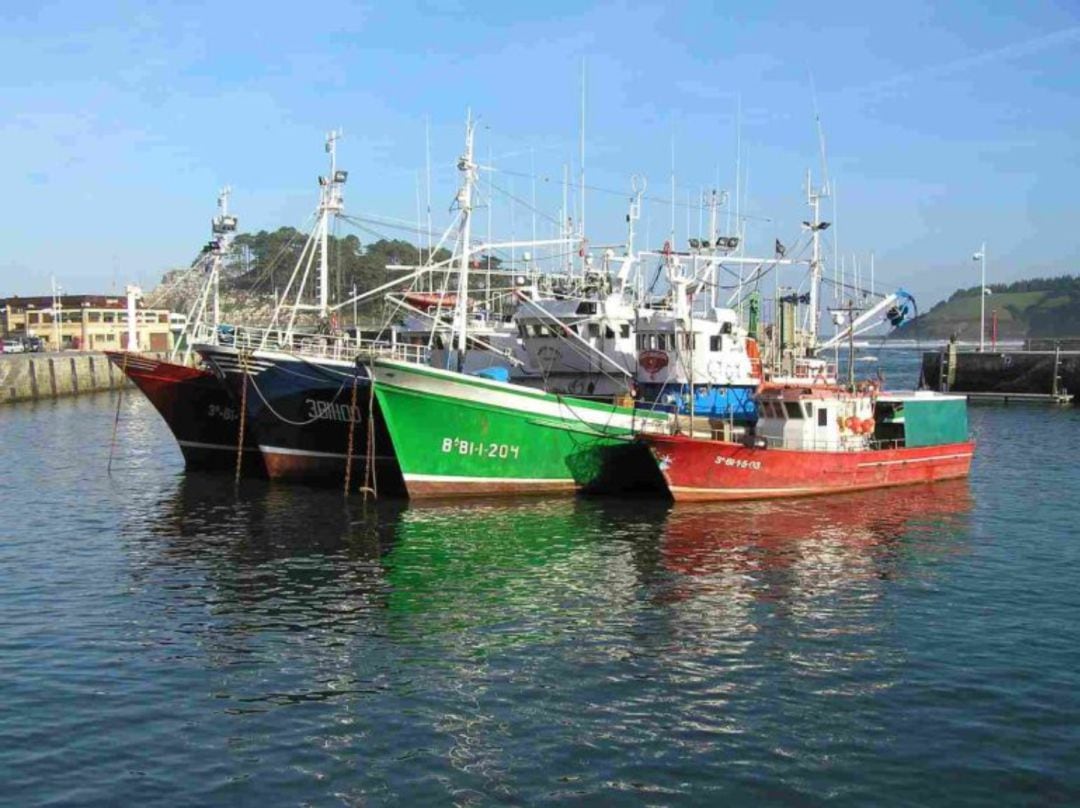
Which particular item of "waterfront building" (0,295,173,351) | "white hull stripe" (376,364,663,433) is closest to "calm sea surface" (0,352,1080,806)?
"white hull stripe" (376,364,663,433)

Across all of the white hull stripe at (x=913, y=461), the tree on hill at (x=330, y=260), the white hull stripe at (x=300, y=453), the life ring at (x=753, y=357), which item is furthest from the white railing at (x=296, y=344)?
the tree on hill at (x=330, y=260)

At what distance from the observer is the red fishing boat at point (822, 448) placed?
33438 mm

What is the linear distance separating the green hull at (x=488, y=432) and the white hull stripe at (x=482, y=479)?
3 cm

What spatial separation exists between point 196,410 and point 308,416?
810 centimetres

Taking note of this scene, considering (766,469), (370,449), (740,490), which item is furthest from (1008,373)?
(370,449)

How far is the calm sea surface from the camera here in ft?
45.2

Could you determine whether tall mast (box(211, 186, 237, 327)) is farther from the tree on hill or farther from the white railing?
the tree on hill

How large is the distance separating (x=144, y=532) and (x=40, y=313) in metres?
121

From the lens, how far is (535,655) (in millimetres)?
18469

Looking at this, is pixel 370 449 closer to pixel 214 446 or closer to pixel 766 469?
pixel 214 446

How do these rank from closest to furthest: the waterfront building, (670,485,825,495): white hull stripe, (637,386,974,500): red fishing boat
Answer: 1. (637,386,974,500): red fishing boat
2. (670,485,825,495): white hull stripe
3. the waterfront building

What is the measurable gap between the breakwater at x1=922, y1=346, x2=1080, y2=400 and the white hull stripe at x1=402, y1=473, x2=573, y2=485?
2527 inches

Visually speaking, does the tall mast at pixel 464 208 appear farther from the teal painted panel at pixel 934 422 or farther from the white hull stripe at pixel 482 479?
the teal painted panel at pixel 934 422

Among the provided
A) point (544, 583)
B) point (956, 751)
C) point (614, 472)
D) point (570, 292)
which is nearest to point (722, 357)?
point (614, 472)
